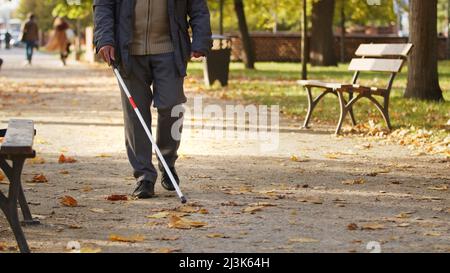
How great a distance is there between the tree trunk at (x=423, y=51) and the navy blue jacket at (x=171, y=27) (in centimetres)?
1021

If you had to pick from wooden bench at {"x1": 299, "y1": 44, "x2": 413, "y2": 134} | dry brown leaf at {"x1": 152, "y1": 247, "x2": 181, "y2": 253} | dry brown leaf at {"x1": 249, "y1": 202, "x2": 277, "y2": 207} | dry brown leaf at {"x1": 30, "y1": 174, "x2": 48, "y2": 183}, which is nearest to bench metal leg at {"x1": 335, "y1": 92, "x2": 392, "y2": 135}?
wooden bench at {"x1": 299, "y1": 44, "x2": 413, "y2": 134}

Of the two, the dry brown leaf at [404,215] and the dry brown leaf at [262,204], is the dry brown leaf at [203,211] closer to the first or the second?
the dry brown leaf at [262,204]

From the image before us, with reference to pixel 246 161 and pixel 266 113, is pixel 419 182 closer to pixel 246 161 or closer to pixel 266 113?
pixel 246 161

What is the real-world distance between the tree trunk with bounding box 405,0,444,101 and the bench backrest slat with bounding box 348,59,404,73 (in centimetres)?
356

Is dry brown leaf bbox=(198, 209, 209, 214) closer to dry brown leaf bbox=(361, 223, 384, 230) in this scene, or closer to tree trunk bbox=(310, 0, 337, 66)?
dry brown leaf bbox=(361, 223, 384, 230)

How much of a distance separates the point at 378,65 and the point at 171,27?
6092 millimetres

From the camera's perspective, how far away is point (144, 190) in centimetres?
837

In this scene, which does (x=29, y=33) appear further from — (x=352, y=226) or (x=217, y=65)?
(x=352, y=226)

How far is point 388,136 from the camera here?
42.8ft

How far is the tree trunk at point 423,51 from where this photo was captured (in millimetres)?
18141

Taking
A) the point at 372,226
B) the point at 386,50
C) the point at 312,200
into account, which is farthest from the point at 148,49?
the point at 386,50

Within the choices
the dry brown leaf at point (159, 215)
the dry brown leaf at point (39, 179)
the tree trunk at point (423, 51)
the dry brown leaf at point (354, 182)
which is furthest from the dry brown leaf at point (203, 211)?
the tree trunk at point (423, 51)
